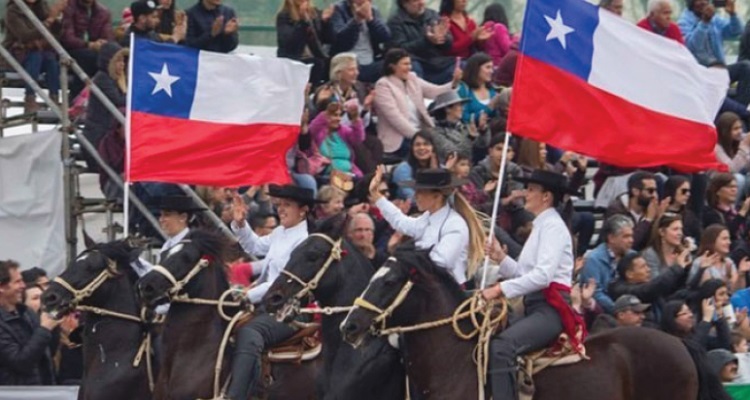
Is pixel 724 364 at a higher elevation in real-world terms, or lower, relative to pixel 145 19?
lower

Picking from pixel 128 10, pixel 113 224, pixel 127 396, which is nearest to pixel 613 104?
pixel 127 396

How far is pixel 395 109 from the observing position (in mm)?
24812

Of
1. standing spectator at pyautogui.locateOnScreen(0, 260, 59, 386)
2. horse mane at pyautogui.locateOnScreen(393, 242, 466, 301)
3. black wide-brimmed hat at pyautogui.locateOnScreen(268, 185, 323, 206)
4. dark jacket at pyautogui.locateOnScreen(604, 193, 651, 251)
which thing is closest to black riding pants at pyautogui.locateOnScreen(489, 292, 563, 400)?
horse mane at pyautogui.locateOnScreen(393, 242, 466, 301)

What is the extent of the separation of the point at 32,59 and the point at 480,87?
4.94 m

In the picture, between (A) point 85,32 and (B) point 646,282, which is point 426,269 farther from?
(A) point 85,32

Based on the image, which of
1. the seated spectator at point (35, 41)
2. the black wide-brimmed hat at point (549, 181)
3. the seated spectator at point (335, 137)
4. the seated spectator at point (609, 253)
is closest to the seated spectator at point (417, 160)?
the seated spectator at point (335, 137)

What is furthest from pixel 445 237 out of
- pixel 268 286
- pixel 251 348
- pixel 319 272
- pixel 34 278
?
pixel 34 278

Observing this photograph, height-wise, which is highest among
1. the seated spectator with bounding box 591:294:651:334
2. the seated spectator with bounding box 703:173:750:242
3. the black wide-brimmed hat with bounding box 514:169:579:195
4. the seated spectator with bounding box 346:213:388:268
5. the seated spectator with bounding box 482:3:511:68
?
the black wide-brimmed hat with bounding box 514:169:579:195

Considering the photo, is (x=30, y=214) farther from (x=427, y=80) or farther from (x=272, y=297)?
(x=272, y=297)

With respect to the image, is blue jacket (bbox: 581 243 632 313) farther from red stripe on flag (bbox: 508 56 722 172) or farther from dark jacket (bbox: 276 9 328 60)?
dark jacket (bbox: 276 9 328 60)

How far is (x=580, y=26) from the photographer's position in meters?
18.5

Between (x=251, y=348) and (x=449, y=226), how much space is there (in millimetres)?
1937

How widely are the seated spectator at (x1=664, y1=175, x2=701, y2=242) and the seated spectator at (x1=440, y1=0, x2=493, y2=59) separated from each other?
3407 mm

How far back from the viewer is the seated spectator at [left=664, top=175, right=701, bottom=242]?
24.1 metres
